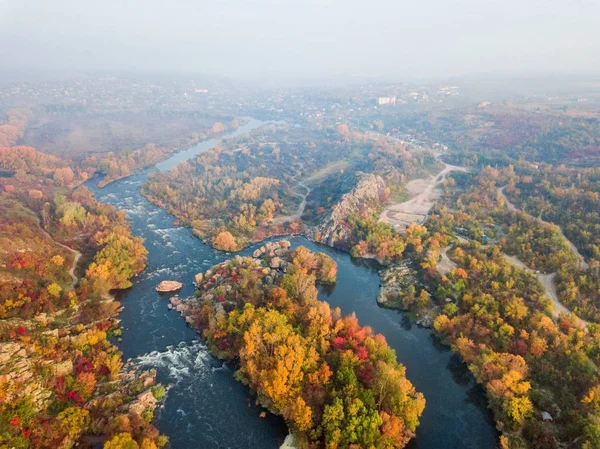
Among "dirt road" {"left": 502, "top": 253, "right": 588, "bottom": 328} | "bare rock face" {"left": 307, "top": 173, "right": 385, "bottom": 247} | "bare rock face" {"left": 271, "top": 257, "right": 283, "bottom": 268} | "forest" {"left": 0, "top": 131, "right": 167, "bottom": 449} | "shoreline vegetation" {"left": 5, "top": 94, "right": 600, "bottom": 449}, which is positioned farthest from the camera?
"bare rock face" {"left": 307, "top": 173, "right": 385, "bottom": 247}

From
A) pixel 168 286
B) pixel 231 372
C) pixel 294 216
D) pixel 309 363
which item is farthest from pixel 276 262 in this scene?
pixel 309 363

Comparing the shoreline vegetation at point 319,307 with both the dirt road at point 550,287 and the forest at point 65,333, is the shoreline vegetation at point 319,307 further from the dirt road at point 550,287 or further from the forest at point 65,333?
the dirt road at point 550,287

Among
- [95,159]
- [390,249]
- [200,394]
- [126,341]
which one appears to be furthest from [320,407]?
[95,159]

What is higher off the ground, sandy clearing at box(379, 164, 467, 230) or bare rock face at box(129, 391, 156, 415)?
sandy clearing at box(379, 164, 467, 230)

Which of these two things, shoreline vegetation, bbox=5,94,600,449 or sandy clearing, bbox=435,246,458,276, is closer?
shoreline vegetation, bbox=5,94,600,449

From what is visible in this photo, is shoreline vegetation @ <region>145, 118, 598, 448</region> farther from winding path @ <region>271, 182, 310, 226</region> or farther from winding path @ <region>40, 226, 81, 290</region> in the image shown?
winding path @ <region>40, 226, 81, 290</region>

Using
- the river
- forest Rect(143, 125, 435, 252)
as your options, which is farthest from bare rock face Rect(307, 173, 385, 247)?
the river

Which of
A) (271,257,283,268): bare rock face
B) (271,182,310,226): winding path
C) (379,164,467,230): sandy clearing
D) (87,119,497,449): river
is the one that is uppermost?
(379,164,467,230): sandy clearing
